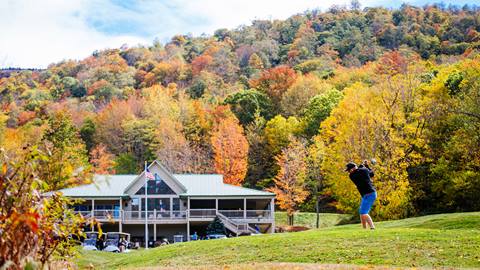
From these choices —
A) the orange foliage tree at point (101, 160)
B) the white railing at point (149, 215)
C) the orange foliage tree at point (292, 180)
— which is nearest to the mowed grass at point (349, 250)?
the white railing at point (149, 215)

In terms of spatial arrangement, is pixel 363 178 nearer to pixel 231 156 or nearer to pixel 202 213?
pixel 202 213

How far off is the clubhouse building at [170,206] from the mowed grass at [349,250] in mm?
24406

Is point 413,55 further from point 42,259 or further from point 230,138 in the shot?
point 42,259

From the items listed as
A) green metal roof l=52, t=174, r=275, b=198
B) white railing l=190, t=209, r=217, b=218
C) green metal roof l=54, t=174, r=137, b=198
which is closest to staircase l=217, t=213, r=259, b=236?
white railing l=190, t=209, r=217, b=218

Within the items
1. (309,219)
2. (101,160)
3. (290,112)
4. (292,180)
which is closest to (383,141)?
(292,180)

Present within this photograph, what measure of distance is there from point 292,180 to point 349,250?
3610 centimetres

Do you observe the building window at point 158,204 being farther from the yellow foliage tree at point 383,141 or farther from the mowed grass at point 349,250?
the mowed grass at point 349,250

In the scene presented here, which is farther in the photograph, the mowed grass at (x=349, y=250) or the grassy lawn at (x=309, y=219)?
the grassy lawn at (x=309, y=219)

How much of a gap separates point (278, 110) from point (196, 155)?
14444 mm

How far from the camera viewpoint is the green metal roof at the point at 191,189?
45.4 m

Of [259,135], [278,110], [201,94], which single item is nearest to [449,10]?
[201,94]

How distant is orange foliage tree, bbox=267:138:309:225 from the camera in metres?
50.3

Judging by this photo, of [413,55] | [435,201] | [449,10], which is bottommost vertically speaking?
[435,201]

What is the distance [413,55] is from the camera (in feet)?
289
